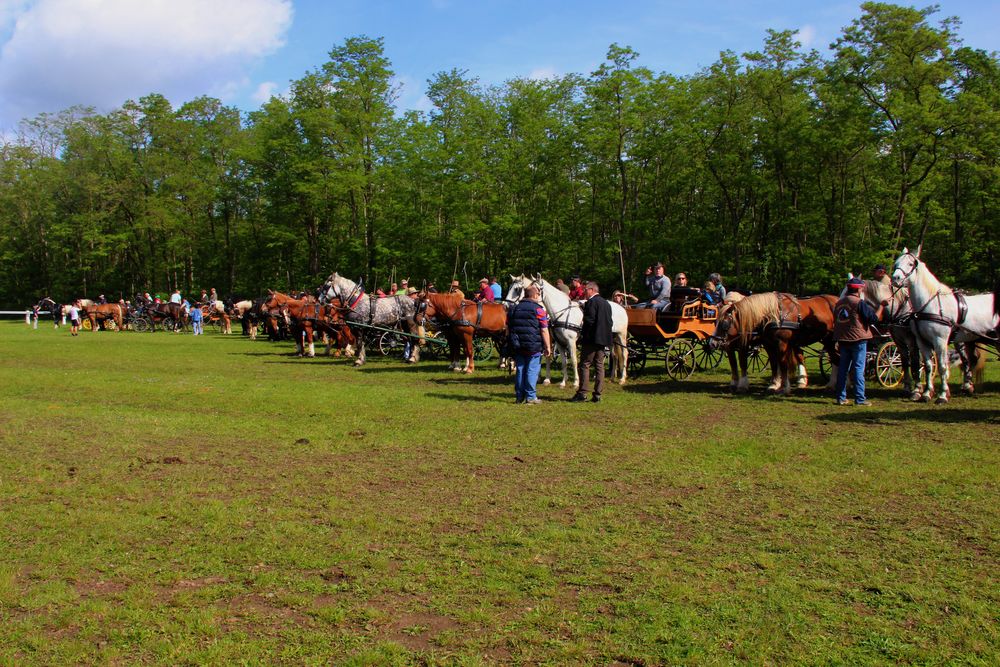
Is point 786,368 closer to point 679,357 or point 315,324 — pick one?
point 679,357

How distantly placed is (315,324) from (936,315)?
17.3m

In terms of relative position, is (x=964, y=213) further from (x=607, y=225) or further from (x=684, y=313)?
(x=684, y=313)

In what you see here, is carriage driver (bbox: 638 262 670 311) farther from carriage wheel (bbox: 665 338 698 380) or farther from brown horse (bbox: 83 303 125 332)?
brown horse (bbox: 83 303 125 332)

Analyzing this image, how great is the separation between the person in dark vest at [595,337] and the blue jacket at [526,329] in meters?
0.87

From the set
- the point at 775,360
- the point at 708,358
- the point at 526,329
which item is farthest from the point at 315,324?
the point at 775,360

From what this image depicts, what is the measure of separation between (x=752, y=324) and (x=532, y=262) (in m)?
29.5

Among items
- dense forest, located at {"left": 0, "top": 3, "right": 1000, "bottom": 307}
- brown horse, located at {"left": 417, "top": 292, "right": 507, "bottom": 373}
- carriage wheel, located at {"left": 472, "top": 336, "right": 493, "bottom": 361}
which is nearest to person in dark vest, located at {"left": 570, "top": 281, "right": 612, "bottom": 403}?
brown horse, located at {"left": 417, "top": 292, "right": 507, "bottom": 373}

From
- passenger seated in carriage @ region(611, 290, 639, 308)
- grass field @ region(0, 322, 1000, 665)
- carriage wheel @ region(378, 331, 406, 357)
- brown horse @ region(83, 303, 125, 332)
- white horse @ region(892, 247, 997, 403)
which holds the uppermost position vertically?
brown horse @ region(83, 303, 125, 332)

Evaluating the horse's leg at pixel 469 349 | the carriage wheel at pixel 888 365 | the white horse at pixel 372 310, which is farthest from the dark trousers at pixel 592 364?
the white horse at pixel 372 310

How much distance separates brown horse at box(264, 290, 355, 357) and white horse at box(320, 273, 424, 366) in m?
0.62

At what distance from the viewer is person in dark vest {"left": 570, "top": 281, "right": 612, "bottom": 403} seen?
13.1 m

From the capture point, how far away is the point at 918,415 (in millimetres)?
11680

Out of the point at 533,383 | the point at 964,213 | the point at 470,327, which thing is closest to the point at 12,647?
the point at 533,383

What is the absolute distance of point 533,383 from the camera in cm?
1326
